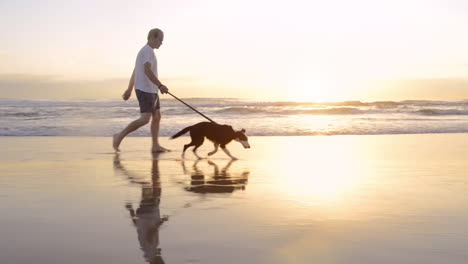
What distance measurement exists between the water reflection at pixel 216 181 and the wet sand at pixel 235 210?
0.01 meters

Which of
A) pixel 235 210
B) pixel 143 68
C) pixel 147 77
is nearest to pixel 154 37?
pixel 143 68

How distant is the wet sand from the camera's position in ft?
10.1

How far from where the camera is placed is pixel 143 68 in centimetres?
915

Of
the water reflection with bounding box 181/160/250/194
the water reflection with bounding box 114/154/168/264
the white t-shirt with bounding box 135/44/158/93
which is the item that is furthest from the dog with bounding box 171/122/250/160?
the water reflection with bounding box 114/154/168/264

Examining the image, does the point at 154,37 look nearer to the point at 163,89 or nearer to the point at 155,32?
the point at 155,32

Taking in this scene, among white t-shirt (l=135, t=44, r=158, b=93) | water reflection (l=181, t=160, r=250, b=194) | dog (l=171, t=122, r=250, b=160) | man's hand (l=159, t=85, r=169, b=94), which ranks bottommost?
water reflection (l=181, t=160, r=250, b=194)

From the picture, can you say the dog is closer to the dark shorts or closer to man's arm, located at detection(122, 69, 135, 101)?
the dark shorts

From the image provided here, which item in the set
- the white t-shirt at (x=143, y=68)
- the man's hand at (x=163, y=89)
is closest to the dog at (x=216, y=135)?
the man's hand at (x=163, y=89)

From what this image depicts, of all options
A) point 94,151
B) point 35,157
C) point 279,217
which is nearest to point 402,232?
point 279,217

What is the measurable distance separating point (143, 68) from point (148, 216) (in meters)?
5.36

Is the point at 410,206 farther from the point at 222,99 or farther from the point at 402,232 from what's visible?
the point at 222,99

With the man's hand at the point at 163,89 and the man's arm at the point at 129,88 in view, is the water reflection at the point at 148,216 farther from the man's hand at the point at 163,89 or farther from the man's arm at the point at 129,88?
the man's arm at the point at 129,88

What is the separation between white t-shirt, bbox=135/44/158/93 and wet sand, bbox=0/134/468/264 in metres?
1.45

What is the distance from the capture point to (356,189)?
211 inches
